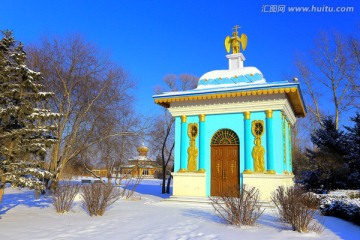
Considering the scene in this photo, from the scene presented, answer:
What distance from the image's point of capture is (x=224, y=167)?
1370 centimetres

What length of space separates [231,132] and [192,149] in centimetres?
193

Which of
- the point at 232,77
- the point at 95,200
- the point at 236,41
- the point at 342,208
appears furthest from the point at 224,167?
the point at 236,41

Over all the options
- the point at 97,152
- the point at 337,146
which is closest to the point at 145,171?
the point at 97,152

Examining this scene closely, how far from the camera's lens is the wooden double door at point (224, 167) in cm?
1348

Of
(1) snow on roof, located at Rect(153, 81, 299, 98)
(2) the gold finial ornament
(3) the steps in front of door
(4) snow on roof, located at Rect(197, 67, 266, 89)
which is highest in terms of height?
(2) the gold finial ornament

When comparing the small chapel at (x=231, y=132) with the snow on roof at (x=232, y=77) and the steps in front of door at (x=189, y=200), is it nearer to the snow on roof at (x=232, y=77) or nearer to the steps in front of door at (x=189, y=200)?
the snow on roof at (x=232, y=77)

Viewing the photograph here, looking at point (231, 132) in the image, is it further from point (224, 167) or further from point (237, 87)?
point (237, 87)

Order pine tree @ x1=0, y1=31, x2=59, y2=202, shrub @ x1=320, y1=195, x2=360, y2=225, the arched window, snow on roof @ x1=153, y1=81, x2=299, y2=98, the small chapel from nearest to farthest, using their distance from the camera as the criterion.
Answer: pine tree @ x1=0, y1=31, x2=59, y2=202 → shrub @ x1=320, y1=195, x2=360, y2=225 → snow on roof @ x1=153, y1=81, x2=299, y2=98 → the small chapel → the arched window

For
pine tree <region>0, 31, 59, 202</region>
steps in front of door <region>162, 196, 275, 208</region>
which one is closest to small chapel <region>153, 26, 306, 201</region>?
steps in front of door <region>162, 196, 275, 208</region>

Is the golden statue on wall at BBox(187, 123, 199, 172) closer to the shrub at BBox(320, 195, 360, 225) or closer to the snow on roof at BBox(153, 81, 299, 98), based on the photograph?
the snow on roof at BBox(153, 81, 299, 98)

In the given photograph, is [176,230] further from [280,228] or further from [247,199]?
[280,228]

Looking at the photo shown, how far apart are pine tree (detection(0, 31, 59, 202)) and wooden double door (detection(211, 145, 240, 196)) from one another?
23.8 feet

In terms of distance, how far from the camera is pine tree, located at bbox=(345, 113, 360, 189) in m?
18.0

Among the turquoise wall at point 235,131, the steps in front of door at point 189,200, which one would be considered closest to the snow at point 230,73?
the turquoise wall at point 235,131
